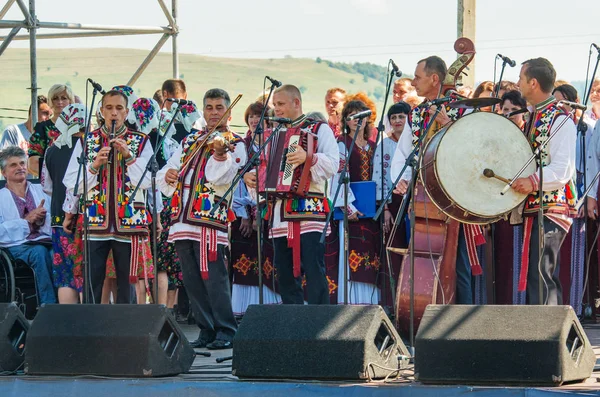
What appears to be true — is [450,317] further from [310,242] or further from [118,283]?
[118,283]

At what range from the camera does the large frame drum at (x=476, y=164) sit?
6270 millimetres

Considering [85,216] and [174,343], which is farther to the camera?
[85,216]

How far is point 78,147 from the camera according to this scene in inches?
295

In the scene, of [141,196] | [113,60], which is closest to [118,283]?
[141,196]

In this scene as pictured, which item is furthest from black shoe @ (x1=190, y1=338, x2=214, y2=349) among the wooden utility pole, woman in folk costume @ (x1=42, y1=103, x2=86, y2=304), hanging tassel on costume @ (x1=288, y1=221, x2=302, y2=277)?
the wooden utility pole

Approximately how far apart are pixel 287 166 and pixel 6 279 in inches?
111

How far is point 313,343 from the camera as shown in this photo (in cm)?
519

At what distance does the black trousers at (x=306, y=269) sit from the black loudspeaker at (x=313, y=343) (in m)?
1.64

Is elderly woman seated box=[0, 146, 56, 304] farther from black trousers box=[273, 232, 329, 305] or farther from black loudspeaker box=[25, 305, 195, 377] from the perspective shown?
black loudspeaker box=[25, 305, 195, 377]

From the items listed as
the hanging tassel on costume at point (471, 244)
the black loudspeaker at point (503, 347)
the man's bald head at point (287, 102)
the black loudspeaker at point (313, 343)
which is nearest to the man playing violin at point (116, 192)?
the man's bald head at point (287, 102)

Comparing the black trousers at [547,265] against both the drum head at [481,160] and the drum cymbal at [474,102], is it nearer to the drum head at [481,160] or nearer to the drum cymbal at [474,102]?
the drum head at [481,160]

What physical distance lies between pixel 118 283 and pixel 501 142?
294cm

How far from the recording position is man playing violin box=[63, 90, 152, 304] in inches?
287

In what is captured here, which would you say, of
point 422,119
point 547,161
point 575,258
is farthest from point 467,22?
point 547,161
